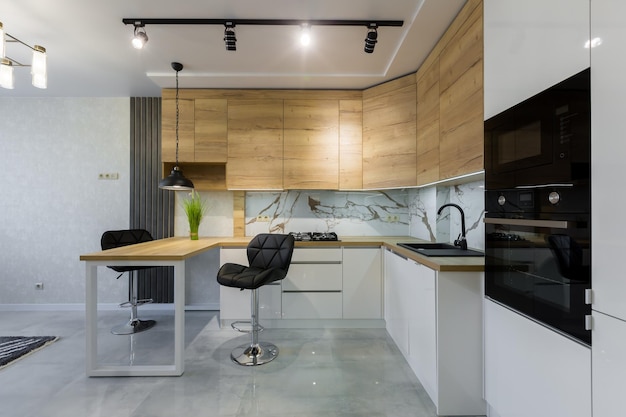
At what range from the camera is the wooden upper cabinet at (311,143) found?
325 centimetres

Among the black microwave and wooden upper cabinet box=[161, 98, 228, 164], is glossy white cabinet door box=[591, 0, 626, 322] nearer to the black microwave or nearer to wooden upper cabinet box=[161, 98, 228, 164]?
the black microwave

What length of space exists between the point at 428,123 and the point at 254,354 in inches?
95.5

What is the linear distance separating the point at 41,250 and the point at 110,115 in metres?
1.89

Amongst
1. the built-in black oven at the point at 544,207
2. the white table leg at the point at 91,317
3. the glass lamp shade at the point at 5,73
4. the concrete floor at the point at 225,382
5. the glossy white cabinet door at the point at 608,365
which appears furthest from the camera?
the white table leg at the point at 91,317

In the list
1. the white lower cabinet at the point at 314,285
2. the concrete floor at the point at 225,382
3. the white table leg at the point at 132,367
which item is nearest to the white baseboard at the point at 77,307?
the concrete floor at the point at 225,382

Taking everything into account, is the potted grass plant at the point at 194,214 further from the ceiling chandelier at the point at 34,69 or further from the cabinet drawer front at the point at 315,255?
the ceiling chandelier at the point at 34,69

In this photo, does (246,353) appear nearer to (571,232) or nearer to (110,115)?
(571,232)

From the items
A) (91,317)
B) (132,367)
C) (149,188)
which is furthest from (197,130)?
(132,367)

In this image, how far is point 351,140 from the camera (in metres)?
3.26

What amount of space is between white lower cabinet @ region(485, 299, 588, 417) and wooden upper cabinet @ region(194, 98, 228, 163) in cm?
283

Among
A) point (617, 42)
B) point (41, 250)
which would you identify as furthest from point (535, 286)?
point (41, 250)

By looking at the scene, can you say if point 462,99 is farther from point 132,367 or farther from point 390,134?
point 132,367

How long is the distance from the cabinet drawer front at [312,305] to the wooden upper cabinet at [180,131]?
188 centimetres

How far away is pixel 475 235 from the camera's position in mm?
2266
